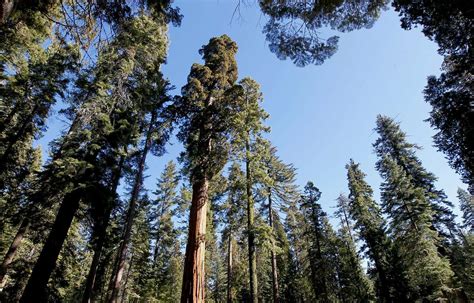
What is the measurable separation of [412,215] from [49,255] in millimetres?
23063

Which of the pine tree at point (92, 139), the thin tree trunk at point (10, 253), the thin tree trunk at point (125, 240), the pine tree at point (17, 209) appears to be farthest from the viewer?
the thin tree trunk at point (10, 253)

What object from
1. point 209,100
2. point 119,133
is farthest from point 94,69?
point 209,100

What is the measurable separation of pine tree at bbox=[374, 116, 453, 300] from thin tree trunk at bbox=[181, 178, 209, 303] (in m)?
18.4

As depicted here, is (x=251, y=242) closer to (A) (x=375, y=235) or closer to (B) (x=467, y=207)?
(A) (x=375, y=235)

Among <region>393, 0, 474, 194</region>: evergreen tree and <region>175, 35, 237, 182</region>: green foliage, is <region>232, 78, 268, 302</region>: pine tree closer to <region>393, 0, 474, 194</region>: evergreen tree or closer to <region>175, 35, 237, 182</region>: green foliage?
<region>175, 35, 237, 182</region>: green foliage

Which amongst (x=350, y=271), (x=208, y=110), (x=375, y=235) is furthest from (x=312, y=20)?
(x=350, y=271)

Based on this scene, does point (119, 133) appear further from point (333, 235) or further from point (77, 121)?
point (333, 235)

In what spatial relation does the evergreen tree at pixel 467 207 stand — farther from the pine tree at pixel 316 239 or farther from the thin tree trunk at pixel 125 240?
the thin tree trunk at pixel 125 240

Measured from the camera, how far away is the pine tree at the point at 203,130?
6.80 metres

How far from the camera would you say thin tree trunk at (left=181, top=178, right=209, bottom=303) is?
628 cm

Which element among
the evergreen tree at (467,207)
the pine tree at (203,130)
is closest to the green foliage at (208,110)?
the pine tree at (203,130)

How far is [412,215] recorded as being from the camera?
2025cm

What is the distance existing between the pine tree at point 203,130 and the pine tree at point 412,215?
707 inches

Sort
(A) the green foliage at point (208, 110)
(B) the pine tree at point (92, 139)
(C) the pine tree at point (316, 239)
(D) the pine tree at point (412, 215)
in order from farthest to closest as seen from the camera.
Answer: (C) the pine tree at point (316, 239)
(D) the pine tree at point (412, 215)
(B) the pine tree at point (92, 139)
(A) the green foliage at point (208, 110)
